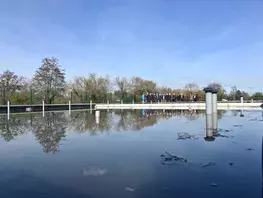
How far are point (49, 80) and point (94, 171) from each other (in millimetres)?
37281

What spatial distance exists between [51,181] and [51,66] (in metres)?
38.0

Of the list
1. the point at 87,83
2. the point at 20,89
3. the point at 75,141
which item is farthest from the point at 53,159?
the point at 87,83

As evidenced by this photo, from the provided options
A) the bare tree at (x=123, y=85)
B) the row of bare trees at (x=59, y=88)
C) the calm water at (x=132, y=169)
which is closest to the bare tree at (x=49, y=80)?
the row of bare trees at (x=59, y=88)

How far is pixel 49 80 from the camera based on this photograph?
134ft

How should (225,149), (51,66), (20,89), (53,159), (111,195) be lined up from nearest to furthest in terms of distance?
(111,195), (53,159), (225,149), (20,89), (51,66)

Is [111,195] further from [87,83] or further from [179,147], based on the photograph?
[87,83]

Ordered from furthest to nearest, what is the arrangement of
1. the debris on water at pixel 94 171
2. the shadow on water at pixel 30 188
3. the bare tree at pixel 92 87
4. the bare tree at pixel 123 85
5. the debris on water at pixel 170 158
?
the bare tree at pixel 123 85
the bare tree at pixel 92 87
the debris on water at pixel 170 158
the debris on water at pixel 94 171
the shadow on water at pixel 30 188

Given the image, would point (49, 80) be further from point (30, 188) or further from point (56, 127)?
point (30, 188)

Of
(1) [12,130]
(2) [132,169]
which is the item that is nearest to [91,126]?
(1) [12,130]

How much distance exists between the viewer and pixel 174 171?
5113 mm

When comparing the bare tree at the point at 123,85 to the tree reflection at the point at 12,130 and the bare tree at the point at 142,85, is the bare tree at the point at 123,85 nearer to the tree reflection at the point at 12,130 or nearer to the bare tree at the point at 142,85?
the bare tree at the point at 142,85

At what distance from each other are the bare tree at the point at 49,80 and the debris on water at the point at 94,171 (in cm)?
3493

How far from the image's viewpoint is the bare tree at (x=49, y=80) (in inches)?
1569

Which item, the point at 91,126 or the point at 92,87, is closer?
the point at 91,126
